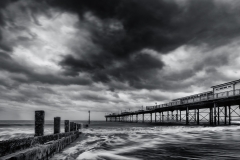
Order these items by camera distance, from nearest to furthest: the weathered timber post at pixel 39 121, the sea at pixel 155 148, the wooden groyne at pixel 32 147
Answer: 1. the wooden groyne at pixel 32 147
2. the sea at pixel 155 148
3. the weathered timber post at pixel 39 121

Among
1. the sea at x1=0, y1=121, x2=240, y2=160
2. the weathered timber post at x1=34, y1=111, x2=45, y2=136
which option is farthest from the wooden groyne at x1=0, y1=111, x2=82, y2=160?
the sea at x1=0, y1=121, x2=240, y2=160

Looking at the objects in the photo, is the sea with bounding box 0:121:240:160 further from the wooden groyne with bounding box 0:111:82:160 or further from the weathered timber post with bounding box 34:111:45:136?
the weathered timber post with bounding box 34:111:45:136

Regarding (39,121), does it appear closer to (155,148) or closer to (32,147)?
(32,147)

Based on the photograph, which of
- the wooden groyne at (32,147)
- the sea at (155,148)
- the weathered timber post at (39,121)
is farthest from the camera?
Result: the weathered timber post at (39,121)

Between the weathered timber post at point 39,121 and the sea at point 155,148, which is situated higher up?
the weathered timber post at point 39,121

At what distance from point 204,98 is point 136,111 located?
4237cm

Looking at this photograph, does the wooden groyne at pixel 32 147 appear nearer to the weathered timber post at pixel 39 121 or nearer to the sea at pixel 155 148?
the weathered timber post at pixel 39 121

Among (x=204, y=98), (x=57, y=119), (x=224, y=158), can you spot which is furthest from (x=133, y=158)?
(x=204, y=98)

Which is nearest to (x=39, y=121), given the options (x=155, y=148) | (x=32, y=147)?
(x=32, y=147)

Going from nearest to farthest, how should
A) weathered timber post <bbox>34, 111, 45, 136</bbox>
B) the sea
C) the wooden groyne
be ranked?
1. the wooden groyne
2. the sea
3. weathered timber post <bbox>34, 111, 45, 136</bbox>

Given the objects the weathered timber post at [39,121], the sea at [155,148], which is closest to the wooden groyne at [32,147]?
the weathered timber post at [39,121]

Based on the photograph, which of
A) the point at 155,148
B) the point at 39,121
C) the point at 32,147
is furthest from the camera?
the point at 155,148

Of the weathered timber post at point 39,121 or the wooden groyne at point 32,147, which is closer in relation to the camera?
the wooden groyne at point 32,147

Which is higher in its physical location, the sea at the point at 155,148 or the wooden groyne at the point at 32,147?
the wooden groyne at the point at 32,147
